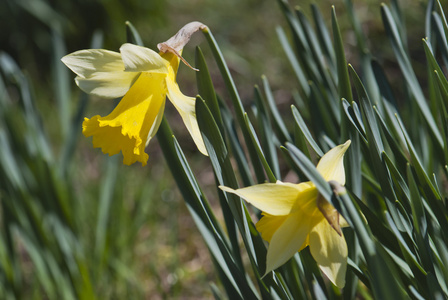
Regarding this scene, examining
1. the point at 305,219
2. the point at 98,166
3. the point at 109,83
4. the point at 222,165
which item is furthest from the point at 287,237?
the point at 98,166

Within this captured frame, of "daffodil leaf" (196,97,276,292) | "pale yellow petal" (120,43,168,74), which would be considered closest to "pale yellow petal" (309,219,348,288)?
"daffodil leaf" (196,97,276,292)

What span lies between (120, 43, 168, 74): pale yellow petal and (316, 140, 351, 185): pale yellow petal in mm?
256

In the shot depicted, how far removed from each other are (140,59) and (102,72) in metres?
0.10

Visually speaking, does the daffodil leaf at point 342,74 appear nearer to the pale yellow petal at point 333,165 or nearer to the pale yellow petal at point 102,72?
the pale yellow petal at point 333,165

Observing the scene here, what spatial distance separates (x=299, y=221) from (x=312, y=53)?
0.52 meters

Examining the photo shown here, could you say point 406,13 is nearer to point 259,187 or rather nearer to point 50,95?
point 50,95

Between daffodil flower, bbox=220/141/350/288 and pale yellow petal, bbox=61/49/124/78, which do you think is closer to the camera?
daffodil flower, bbox=220/141/350/288

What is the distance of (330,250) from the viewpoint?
0.62 metres

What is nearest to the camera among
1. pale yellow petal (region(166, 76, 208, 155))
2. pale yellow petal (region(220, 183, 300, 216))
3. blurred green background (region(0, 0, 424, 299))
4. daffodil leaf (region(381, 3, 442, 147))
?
pale yellow petal (region(220, 183, 300, 216))

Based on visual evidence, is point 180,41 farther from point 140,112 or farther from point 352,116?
point 352,116

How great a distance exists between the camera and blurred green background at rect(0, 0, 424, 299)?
136 centimetres

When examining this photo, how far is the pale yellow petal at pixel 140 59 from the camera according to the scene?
654 millimetres

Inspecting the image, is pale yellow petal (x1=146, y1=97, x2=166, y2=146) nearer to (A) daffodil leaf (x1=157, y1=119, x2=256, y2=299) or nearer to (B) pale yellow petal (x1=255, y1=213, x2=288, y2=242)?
(A) daffodil leaf (x1=157, y1=119, x2=256, y2=299)

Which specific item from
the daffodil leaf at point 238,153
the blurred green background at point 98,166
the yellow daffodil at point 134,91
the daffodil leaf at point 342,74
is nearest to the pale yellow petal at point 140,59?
the yellow daffodil at point 134,91
